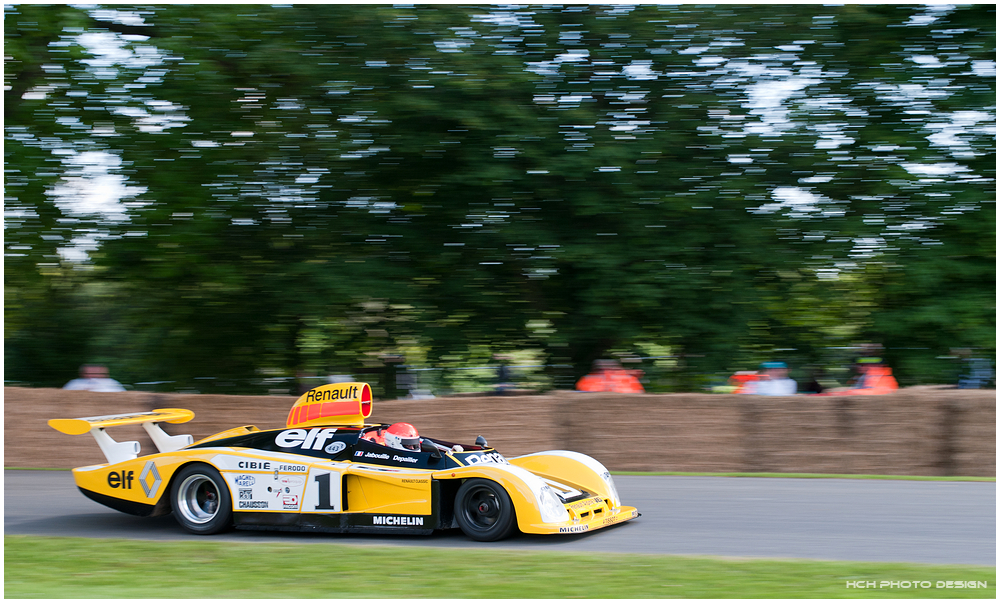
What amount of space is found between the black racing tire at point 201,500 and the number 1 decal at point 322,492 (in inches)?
27.2

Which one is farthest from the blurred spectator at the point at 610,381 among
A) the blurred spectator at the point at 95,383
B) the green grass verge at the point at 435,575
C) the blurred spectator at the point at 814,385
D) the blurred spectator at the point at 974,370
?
the blurred spectator at the point at 95,383

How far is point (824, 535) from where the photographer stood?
264 inches

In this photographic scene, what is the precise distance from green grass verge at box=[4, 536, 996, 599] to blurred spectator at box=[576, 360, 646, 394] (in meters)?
5.89

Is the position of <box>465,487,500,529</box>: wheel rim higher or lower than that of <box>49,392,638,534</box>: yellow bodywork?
lower

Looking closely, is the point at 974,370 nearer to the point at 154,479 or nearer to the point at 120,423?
the point at 154,479

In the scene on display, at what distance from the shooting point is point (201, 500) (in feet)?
24.0

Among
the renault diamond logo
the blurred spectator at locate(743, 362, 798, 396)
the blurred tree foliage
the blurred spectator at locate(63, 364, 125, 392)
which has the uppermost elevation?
the blurred tree foliage

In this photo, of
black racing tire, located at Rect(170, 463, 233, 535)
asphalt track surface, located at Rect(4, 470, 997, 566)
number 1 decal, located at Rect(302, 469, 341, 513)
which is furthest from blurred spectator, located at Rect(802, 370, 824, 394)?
black racing tire, located at Rect(170, 463, 233, 535)

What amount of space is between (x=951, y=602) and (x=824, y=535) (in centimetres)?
202

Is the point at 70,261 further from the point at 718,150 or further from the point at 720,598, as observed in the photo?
the point at 720,598

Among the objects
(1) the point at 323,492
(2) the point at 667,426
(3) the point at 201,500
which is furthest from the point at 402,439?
(2) the point at 667,426

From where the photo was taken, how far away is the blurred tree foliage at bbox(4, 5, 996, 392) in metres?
12.3

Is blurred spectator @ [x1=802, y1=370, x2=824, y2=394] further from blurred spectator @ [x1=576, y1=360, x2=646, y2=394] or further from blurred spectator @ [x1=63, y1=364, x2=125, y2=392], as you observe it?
blurred spectator @ [x1=63, y1=364, x2=125, y2=392]

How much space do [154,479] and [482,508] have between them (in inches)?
110
